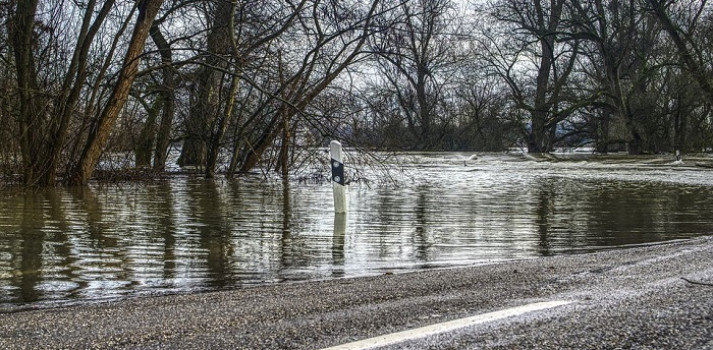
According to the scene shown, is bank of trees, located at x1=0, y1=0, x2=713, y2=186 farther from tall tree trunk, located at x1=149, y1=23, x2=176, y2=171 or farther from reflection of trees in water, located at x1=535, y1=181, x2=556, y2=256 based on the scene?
reflection of trees in water, located at x1=535, y1=181, x2=556, y2=256

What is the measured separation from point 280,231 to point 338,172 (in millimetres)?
1606

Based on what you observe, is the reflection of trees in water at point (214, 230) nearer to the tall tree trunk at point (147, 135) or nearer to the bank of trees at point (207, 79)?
the bank of trees at point (207, 79)

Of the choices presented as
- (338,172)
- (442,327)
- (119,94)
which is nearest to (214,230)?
(338,172)

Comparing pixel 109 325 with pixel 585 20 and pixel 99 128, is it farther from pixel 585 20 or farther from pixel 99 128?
pixel 585 20

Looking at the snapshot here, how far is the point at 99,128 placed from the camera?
15500 mm

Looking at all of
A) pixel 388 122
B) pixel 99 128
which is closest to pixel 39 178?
pixel 99 128

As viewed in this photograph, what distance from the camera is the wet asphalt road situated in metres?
3.86

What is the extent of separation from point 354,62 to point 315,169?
3408mm

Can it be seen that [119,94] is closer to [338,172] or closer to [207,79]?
[207,79]

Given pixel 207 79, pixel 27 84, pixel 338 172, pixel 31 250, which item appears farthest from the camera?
pixel 207 79

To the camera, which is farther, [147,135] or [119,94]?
[147,135]

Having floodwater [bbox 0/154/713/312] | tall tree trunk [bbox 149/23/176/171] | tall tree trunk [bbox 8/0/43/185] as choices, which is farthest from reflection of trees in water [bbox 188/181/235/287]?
tall tree trunk [bbox 149/23/176/171]

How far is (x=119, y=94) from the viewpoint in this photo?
601 inches

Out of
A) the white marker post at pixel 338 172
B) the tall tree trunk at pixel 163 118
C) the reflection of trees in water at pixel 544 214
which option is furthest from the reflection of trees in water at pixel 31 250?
the tall tree trunk at pixel 163 118
